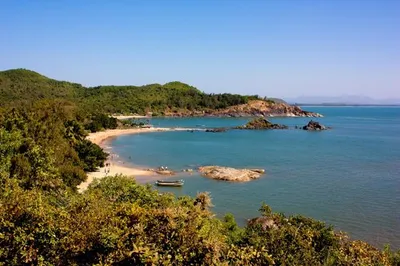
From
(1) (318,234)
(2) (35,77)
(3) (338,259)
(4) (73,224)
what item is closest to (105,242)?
(4) (73,224)

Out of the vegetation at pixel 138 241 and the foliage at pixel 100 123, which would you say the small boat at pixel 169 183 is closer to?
the vegetation at pixel 138 241

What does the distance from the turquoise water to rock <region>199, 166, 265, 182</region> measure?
1.37 metres

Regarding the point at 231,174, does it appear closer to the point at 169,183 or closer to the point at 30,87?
the point at 169,183

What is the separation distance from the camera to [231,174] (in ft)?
164

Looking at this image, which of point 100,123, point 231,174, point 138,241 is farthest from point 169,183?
point 100,123

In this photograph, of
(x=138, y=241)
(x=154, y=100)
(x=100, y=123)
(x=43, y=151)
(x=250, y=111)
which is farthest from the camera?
(x=154, y=100)

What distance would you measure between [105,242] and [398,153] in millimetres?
76115

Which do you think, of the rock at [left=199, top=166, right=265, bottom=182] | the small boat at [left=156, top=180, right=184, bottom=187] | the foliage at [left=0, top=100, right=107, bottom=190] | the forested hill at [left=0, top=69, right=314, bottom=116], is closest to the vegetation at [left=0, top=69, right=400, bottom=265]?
the foliage at [left=0, top=100, right=107, bottom=190]

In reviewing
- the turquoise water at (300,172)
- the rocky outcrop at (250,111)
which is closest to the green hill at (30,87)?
the rocky outcrop at (250,111)

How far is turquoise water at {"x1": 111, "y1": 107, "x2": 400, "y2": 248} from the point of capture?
3616 centimetres

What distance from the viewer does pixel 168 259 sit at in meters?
11.6

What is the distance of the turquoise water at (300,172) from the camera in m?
36.2

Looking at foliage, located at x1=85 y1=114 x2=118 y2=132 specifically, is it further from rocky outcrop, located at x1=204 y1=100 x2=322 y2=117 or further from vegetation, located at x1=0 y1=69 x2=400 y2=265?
vegetation, located at x1=0 y1=69 x2=400 y2=265

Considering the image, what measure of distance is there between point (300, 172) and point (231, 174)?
456 inches
